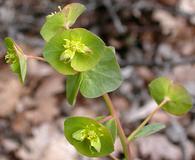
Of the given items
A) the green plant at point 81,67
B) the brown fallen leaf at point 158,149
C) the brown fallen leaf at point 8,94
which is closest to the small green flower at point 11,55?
the green plant at point 81,67

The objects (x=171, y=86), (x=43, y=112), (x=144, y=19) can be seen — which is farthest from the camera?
(x=144, y=19)

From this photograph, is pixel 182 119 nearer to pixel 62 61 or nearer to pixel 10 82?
pixel 10 82

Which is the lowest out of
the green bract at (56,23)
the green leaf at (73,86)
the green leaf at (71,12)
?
the green leaf at (73,86)

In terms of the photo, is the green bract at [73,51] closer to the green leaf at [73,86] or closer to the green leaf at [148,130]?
the green leaf at [73,86]

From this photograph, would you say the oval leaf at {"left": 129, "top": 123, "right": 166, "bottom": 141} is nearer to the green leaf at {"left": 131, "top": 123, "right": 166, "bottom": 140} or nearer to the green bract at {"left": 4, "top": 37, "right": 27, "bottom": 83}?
the green leaf at {"left": 131, "top": 123, "right": 166, "bottom": 140}

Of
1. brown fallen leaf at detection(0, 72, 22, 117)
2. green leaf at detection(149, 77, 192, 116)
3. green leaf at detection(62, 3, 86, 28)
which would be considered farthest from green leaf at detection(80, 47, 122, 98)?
brown fallen leaf at detection(0, 72, 22, 117)

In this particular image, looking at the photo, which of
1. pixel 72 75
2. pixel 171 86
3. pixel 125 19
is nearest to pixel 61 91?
pixel 125 19
